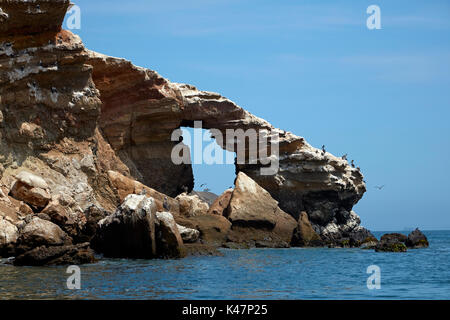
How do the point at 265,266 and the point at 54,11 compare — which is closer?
the point at 265,266

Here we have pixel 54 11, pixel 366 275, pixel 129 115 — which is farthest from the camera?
pixel 129 115

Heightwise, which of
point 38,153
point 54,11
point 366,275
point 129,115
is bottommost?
point 366,275

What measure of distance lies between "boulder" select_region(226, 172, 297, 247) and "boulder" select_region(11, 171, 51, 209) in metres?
12.8

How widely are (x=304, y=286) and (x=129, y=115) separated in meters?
32.9

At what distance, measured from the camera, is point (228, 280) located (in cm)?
2350

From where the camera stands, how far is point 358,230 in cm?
5881

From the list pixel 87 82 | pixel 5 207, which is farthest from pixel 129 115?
pixel 5 207

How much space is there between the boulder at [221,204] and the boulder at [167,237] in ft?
54.5

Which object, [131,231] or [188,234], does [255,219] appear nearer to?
[188,234]

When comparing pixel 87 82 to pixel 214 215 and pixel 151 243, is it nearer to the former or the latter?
pixel 214 215

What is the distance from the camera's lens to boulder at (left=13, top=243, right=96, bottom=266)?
25.8 metres

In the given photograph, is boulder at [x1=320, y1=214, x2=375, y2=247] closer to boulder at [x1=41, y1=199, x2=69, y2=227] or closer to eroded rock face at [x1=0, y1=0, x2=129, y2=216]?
eroded rock face at [x1=0, y1=0, x2=129, y2=216]

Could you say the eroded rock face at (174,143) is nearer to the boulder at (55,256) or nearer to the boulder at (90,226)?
the boulder at (90,226)

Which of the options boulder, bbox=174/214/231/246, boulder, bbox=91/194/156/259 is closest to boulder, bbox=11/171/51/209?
boulder, bbox=91/194/156/259
